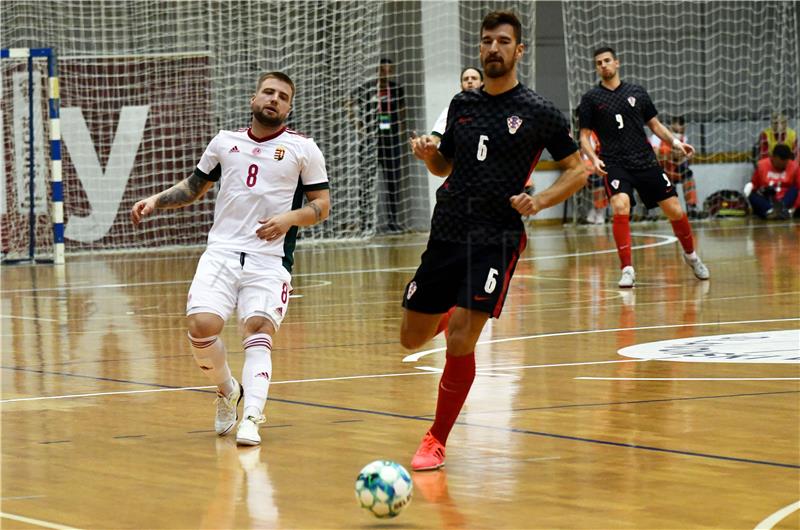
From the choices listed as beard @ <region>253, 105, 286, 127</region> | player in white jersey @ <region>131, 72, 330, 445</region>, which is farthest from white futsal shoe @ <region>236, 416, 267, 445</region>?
beard @ <region>253, 105, 286, 127</region>

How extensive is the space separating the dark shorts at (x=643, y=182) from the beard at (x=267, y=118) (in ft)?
23.6

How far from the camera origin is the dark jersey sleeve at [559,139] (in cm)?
577

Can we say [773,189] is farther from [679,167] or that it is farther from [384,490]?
[384,490]

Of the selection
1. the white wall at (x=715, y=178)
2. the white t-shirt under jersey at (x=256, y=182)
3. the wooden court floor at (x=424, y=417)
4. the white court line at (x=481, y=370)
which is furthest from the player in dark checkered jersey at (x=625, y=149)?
the white wall at (x=715, y=178)

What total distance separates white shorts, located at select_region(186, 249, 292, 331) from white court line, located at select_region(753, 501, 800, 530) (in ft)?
8.91

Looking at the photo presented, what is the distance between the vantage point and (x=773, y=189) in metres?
24.6

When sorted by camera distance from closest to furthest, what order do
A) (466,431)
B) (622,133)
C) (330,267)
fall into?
(466,431) < (622,133) < (330,267)

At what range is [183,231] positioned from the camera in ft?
69.6

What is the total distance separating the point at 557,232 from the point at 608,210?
2634 mm

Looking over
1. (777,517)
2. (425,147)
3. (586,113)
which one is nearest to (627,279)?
(586,113)

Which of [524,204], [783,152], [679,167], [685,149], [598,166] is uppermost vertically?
[783,152]

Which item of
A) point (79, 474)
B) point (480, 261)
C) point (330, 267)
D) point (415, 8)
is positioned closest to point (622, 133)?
point (330, 267)

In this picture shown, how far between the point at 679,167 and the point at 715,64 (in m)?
4.03

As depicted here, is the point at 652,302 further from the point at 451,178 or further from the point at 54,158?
the point at 54,158
